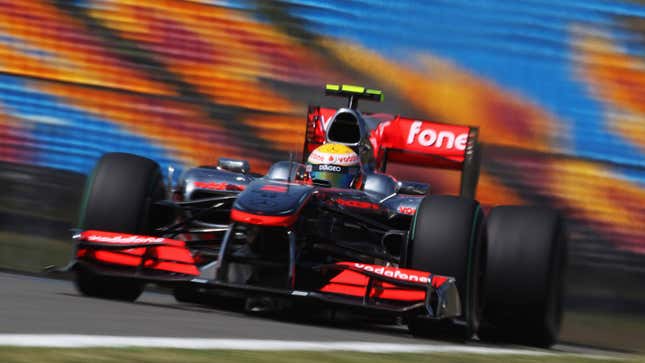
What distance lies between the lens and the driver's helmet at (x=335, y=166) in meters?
9.47

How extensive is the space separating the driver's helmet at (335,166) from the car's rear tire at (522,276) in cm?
136

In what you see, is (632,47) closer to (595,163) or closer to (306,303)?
(595,163)

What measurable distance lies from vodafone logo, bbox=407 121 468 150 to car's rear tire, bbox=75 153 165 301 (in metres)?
3.01

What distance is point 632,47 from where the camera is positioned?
13188 millimetres

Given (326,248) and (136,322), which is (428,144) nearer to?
(326,248)

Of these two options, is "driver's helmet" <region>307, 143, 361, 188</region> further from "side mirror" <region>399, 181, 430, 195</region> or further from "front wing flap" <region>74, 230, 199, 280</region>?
"front wing flap" <region>74, 230, 199, 280</region>

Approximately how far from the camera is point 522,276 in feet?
27.5

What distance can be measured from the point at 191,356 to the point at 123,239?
133 inches

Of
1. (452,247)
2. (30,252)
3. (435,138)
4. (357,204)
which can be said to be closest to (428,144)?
(435,138)

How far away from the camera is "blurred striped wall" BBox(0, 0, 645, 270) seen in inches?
517

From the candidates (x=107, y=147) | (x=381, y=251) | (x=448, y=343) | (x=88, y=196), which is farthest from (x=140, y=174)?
(x=107, y=147)

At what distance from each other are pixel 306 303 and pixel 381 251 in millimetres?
1596

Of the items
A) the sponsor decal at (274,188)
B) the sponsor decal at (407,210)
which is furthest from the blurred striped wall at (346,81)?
the sponsor decal at (274,188)

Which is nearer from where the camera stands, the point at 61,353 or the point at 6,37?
the point at 61,353
